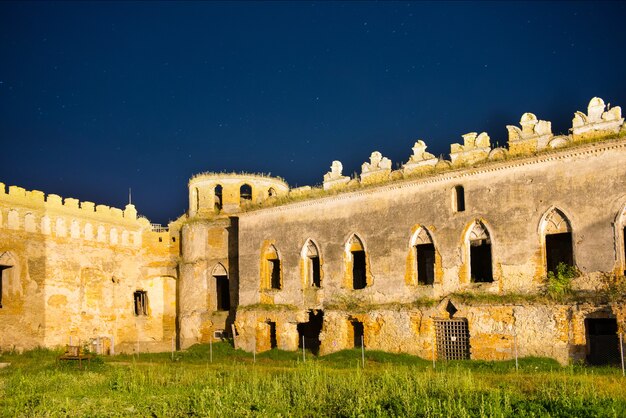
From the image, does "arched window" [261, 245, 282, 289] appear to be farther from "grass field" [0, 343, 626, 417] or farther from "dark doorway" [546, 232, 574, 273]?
"dark doorway" [546, 232, 574, 273]

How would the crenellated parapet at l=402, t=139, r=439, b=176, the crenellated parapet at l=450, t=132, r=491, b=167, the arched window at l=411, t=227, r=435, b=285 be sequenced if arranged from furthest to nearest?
the crenellated parapet at l=402, t=139, r=439, b=176 < the arched window at l=411, t=227, r=435, b=285 < the crenellated parapet at l=450, t=132, r=491, b=167

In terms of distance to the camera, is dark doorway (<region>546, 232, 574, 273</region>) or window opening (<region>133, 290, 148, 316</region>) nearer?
dark doorway (<region>546, 232, 574, 273</region>)

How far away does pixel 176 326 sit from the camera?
30.1 m

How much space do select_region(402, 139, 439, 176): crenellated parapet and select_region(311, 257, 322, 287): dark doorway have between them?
17.8 ft

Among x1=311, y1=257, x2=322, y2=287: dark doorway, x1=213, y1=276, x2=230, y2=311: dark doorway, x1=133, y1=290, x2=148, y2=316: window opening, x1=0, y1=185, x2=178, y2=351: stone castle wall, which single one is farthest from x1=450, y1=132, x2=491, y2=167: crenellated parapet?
x1=133, y1=290, x2=148, y2=316: window opening

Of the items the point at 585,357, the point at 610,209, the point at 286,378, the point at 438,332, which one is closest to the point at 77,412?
the point at 286,378

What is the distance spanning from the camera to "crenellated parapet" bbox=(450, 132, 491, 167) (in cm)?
2116

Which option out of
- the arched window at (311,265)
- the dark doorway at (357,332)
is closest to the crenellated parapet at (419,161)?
the arched window at (311,265)

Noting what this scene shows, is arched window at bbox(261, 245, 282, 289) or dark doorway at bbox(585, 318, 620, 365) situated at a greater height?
arched window at bbox(261, 245, 282, 289)

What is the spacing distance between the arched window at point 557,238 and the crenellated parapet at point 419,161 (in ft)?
15.0

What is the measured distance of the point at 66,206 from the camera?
27.1 m

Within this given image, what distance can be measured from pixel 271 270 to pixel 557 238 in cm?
1173

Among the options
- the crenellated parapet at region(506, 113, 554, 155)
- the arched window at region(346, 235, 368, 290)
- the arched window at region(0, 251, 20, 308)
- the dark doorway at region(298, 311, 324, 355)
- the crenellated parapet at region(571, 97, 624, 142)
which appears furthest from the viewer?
the dark doorway at region(298, 311, 324, 355)

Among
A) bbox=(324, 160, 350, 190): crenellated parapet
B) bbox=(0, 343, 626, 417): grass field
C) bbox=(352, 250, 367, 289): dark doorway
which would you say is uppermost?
bbox=(324, 160, 350, 190): crenellated parapet
